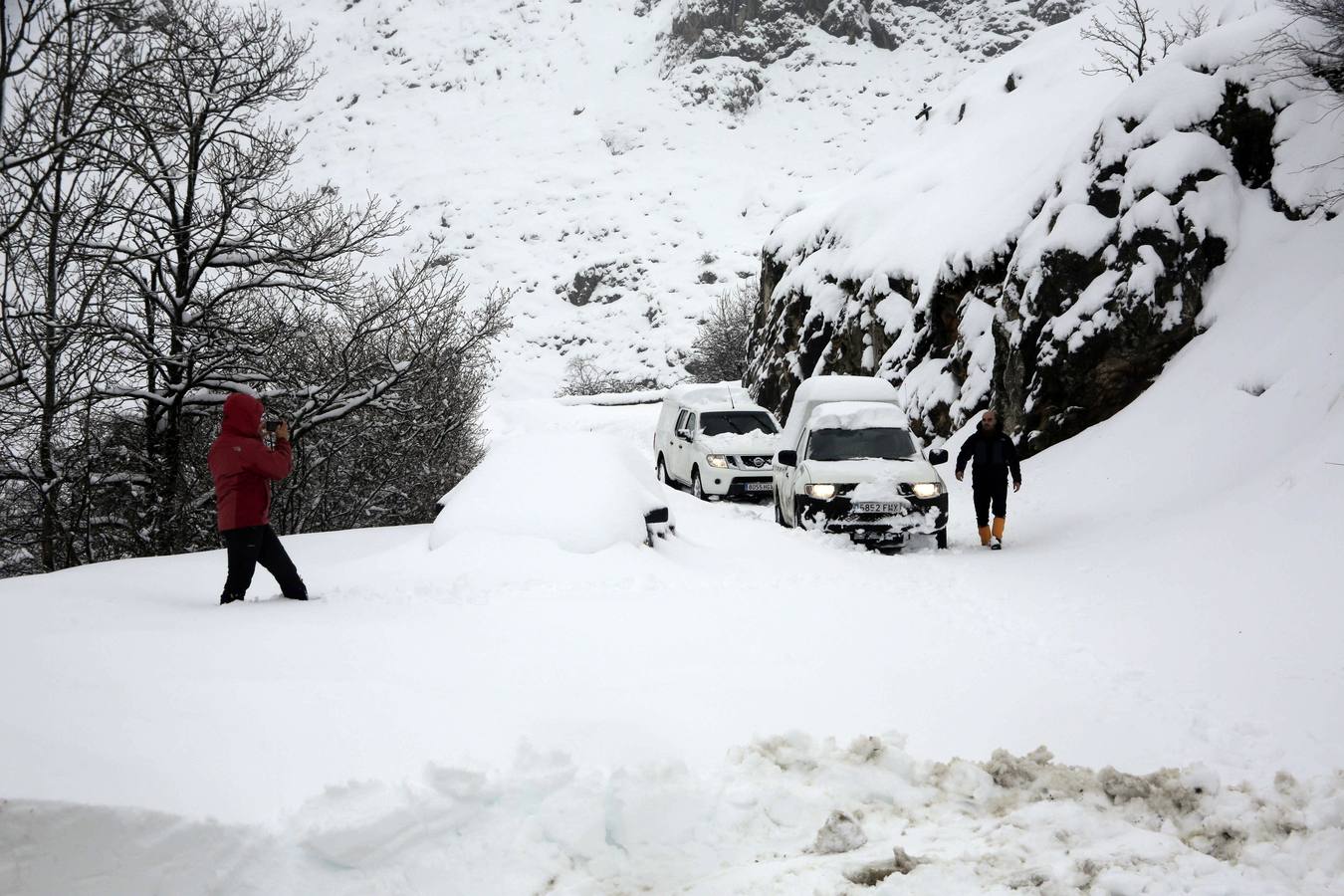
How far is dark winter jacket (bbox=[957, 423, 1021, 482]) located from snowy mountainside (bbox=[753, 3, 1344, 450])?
4808 mm

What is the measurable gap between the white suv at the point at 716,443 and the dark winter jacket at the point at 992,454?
213 inches

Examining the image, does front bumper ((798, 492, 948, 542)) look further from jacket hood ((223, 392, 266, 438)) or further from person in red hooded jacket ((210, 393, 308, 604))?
jacket hood ((223, 392, 266, 438))

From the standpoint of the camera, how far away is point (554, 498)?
8531 millimetres

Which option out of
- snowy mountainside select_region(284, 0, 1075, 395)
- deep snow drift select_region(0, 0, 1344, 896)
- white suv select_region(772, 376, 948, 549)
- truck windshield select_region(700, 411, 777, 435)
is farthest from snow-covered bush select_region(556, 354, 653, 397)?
deep snow drift select_region(0, 0, 1344, 896)

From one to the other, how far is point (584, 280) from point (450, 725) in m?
108

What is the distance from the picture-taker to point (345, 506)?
18906 mm

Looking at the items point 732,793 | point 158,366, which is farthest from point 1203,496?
point 158,366

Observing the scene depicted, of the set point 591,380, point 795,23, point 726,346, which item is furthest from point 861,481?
point 795,23

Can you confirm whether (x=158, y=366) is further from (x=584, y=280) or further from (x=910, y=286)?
(x=584, y=280)

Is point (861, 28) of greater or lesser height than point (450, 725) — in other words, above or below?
above

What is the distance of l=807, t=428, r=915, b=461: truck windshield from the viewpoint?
11859mm

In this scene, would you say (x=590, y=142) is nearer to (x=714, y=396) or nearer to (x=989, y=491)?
(x=714, y=396)

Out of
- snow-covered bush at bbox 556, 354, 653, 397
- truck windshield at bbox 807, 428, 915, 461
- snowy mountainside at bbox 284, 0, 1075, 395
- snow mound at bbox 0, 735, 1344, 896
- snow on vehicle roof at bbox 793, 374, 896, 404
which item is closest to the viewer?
snow mound at bbox 0, 735, 1344, 896

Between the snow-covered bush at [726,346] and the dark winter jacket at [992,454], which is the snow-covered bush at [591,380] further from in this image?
the dark winter jacket at [992,454]
